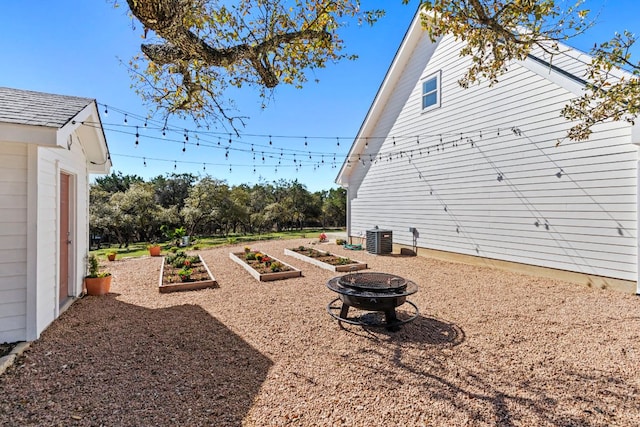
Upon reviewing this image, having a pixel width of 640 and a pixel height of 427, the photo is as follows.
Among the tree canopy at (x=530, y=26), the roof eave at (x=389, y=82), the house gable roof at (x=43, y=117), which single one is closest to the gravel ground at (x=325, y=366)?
the house gable roof at (x=43, y=117)

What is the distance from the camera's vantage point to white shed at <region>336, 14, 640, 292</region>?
21.2 feet

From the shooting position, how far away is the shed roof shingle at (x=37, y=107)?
→ 3.83 metres

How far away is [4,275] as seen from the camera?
4008 millimetres

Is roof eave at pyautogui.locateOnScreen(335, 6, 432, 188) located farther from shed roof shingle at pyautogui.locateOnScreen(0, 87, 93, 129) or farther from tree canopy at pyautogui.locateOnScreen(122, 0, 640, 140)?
shed roof shingle at pyautogui.locateOnScreen(0, 87, 93, 129)

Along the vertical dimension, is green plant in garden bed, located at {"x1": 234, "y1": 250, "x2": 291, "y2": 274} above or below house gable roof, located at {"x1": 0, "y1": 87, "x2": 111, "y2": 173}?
below

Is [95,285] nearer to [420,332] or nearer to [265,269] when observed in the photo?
[265,269]

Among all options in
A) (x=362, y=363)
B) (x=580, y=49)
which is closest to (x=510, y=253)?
(x=580, y=49)

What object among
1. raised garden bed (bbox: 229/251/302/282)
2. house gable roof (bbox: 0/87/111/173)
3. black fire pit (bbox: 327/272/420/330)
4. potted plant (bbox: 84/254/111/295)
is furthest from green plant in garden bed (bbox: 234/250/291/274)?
house gable roof (bbox: 0/87/111/173)

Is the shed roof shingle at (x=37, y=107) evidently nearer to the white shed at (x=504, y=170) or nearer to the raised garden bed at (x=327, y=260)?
the raised garden bed at (x=327, y=260)

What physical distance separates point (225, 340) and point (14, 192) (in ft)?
11.7

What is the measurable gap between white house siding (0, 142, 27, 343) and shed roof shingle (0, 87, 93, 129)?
50cm

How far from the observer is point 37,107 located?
14.3 ft

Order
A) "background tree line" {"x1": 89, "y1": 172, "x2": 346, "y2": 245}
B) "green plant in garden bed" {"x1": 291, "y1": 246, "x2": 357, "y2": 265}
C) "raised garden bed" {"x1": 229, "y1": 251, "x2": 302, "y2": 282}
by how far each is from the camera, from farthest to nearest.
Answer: "background tree line" {"x1": 89, "y1": 172, "x2": 346, "y2": 245}, "green plant in garden bed" {"x1": 291, "y1": 246, "x2": 357, "y2": 265}, "raised garden bed" {"x1": 229, "y1": 251, "x2": 302, "y2": 282}

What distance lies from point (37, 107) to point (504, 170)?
1040 cm
